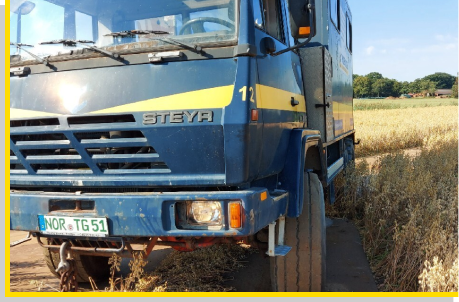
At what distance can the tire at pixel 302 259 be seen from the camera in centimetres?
373

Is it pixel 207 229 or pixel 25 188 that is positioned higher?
pixel 25 188

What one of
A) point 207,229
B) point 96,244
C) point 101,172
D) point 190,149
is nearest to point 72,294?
point 96,244

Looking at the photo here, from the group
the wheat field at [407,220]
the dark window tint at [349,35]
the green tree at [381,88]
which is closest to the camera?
the wheat field at [407,220]

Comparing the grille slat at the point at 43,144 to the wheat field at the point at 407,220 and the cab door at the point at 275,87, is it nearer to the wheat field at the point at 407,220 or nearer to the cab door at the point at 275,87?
the cab door at the point at 275,87

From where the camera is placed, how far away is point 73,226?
302cm

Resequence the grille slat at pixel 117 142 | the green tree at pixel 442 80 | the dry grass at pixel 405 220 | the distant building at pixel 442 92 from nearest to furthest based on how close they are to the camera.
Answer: the grille slat at pixel 117 142
the dry grass at pixel 405 220
the distant building at pixel 442 92
the green tree at pixel 442 80

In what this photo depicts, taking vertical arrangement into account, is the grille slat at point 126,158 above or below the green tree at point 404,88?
below

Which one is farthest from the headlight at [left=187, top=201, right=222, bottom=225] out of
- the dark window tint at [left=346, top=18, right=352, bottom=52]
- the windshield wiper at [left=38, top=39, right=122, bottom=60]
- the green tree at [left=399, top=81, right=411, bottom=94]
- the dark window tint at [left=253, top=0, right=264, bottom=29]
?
the green tree at [left=399, top=81, right=411, bottom=94]

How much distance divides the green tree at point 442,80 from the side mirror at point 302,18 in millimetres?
96084

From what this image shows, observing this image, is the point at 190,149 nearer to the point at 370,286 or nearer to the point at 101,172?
the point at 101,172

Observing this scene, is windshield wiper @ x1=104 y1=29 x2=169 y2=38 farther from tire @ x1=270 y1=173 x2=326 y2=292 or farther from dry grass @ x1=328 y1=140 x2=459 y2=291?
dry grass @ x1=328 y1=140 x2=459 y2=291

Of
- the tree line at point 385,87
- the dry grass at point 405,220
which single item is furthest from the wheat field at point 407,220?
the tree line at point 385,87

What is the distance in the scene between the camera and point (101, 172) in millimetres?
3092

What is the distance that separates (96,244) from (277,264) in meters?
1.50
